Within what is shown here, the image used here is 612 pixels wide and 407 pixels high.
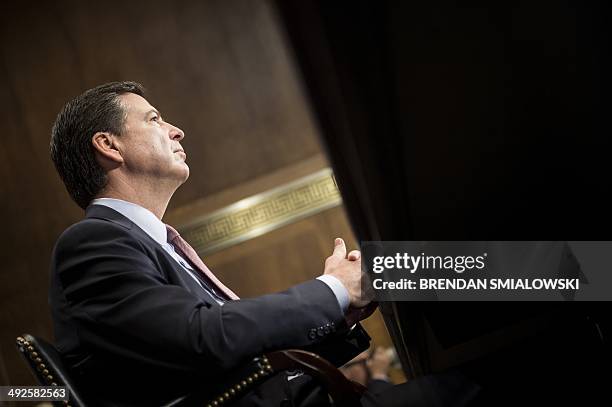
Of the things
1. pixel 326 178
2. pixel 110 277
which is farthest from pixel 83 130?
pixel 326 178

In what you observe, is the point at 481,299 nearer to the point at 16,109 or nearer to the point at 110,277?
the point at 110,277

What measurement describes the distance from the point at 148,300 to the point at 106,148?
0.43 meters

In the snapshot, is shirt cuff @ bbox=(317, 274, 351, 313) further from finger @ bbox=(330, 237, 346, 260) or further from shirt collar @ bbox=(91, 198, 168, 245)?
shirt collar @ bbox=(91, 198, 168, 245)

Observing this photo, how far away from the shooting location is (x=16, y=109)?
386cm

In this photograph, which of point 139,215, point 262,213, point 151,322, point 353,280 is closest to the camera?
point 151,322

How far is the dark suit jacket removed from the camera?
2.88 ft

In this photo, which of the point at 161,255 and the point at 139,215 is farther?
the point at 139,215

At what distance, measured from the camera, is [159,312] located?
880 mm

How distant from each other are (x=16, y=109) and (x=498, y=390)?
379cm

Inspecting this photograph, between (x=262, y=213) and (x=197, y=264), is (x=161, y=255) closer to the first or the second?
(x=197, y=264)

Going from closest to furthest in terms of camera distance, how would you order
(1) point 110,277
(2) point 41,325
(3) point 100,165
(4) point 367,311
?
(1) point 110,277, (4) point 367,311, (3) point 100,165, (2) point 41,325

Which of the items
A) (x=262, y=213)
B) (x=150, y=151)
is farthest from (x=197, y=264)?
(x=262, y=213)

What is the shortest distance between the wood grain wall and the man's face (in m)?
2.72

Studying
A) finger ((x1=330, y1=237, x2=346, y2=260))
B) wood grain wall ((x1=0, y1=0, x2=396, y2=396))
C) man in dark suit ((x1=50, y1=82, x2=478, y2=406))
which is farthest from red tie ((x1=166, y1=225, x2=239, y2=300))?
wood grain wall ((x1=0, y1=0, x2=396, y2=396))
